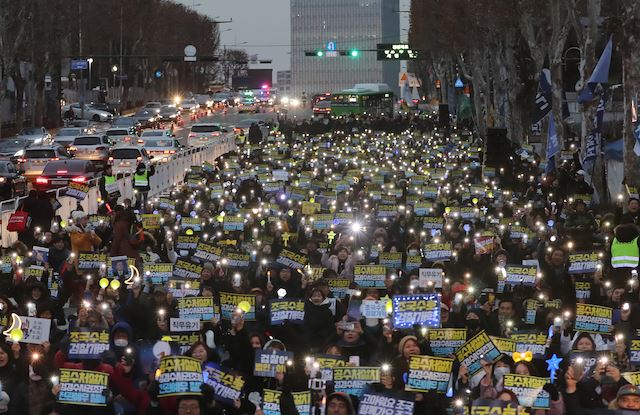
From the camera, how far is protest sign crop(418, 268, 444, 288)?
16.3 metres

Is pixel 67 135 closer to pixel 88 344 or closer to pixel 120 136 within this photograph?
pixel 120 136

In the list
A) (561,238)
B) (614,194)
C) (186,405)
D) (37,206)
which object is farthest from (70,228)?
(614,194)

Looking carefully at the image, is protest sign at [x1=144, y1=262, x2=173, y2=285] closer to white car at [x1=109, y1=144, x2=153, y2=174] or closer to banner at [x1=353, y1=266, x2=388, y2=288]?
banner at [x1=353, y1=266, x2=388, y2=288]

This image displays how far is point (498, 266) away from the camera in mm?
17562

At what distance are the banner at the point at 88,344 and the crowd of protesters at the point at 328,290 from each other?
0.11 feet

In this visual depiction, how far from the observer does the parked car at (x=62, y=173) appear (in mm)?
38188

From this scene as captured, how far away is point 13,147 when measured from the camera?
180 feet

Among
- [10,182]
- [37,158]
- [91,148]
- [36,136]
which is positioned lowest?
[36,136]

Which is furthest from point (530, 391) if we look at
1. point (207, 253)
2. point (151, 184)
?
point (151, 184)

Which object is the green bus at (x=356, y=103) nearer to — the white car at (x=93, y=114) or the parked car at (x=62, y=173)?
the white car at (x=93, y=114)

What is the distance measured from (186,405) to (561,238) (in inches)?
423

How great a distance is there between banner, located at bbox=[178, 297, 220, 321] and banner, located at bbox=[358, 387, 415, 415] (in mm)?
3674

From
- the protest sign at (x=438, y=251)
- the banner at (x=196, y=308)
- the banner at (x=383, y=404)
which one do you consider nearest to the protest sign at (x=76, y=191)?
the protest sign at (x=438, y=251)

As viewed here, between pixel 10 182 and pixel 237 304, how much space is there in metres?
24.0
